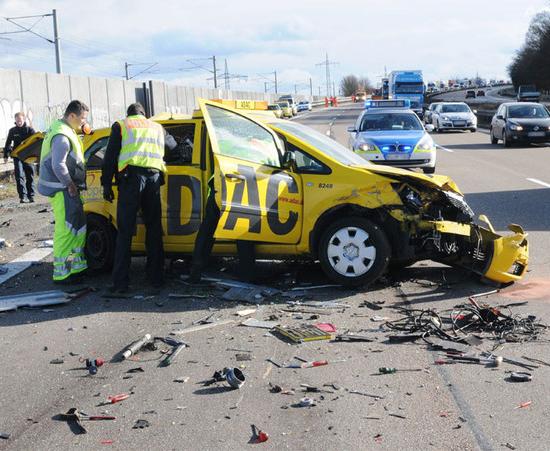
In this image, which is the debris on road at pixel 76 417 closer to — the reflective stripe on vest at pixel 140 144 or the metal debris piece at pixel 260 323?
the metal debris piece at pixel 260 323

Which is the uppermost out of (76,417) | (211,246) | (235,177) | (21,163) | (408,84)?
(408,84)

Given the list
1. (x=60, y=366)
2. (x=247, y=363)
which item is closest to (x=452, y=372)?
(x=247, y=363)

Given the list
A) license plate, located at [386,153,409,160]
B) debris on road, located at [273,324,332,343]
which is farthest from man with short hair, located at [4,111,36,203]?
debris on road, located at [273,324,332,343]

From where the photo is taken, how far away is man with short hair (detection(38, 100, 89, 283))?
25.6 ft

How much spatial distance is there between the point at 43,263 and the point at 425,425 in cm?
623

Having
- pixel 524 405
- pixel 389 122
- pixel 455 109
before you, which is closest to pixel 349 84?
pixel 455 109

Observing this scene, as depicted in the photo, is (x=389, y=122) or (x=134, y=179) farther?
(x=389, y=122)

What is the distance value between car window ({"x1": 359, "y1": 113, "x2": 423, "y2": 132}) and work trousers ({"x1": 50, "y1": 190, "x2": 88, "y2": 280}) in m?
11.6

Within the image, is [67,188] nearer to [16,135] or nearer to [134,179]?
[134,179]

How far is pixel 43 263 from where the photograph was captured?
30.6 feet

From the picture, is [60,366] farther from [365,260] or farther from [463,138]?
[463,138]

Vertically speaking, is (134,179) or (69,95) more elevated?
(69,95)

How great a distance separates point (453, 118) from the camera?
120ft

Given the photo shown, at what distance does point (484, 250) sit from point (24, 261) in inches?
216
